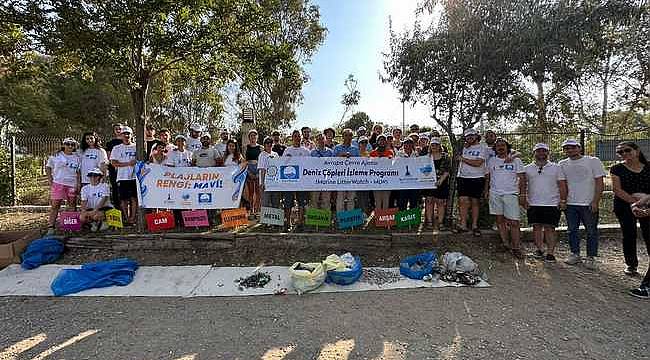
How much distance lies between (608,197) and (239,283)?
10.0m

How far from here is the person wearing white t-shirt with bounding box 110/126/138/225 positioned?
6.84m

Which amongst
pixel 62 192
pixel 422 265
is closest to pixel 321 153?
pixel 422 265

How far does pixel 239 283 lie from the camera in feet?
17.1

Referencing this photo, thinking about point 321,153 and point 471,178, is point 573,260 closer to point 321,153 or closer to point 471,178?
point 471,178

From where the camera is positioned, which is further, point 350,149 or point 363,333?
point 350,149

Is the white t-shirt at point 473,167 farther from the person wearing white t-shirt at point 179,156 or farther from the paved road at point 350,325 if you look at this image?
the person wearing white t-shirt at point 179,156

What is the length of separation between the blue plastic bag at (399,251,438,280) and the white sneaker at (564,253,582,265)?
6.75 feet

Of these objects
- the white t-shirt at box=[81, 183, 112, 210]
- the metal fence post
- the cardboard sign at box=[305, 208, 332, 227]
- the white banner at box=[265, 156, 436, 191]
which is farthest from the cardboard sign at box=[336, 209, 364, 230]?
the metal fence post

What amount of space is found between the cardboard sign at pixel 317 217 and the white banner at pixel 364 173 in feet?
1.29

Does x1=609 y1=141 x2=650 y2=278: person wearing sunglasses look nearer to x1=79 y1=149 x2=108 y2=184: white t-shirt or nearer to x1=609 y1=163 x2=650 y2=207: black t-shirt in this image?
x1=609 y1=163 x2=650 y2=207: black t-shirt

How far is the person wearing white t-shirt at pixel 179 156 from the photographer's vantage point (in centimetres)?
691

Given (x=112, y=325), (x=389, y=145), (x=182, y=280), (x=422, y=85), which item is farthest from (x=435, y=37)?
(x=112, y=325)

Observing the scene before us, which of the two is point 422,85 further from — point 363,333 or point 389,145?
point 363,333

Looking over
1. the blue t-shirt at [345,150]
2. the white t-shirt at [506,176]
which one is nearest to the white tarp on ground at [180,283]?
the white t-shirt at [506,176]
